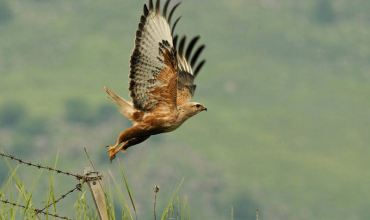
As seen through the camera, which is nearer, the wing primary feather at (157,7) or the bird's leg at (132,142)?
the wing primary feather at (157,7)

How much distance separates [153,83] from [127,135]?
79cm

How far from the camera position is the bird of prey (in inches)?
333

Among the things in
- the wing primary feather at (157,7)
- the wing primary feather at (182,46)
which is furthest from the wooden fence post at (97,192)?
the wing primary feather at (182,46)

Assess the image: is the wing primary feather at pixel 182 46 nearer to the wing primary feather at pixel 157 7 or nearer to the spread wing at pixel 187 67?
the spread wing at pixel 187 67

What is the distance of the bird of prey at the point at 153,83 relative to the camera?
8469 millimetres

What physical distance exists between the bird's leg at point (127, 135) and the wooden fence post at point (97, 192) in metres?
2.41

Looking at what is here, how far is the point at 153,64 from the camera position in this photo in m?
8.56

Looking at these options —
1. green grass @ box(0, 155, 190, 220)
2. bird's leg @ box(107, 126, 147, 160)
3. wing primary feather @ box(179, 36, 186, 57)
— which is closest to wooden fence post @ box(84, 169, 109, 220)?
green grass @ box(0, 155, 190, 220)

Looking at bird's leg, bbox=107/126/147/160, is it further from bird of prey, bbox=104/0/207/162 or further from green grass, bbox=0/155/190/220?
green grass, bbox=0/155/190/220

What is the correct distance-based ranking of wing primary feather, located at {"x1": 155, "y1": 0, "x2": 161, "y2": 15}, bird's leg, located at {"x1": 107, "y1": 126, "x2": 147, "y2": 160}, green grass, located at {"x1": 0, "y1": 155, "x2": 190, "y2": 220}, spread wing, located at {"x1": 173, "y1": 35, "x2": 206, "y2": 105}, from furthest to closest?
spread wing, located at {"x1": 173, "y1": 35, "x2": 206, "y2": 105} → wing primary feather, located at {"x1": 155, "y1": 0, "x2": 161, "y2": 15} → bird's leg, located at {"x1": 107, "y1": 126, "x2": 147, "y2": 160} → green grass, located at {"x1": 0, "y1": 155, "x2": 190, "y2": 220}

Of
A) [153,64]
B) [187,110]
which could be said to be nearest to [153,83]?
[153,64]

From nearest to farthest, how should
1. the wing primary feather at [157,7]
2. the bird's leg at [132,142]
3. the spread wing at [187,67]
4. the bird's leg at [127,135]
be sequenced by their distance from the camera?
the bird's leg at [127,135], the wing primary feather at [157,7], the bird's leg at [132,142], the spread wing at [187,67]

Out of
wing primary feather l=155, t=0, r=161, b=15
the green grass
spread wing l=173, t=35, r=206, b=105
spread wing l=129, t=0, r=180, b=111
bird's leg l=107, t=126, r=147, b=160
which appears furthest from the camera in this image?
spread wing l=173, t=35, r=206, b=105

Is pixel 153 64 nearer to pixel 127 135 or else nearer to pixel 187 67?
pixel 127 135
